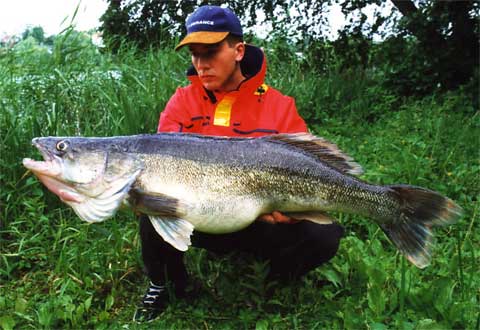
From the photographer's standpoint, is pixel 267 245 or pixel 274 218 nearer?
pixel 274 218

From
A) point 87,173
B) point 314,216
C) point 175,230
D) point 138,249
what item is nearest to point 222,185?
point 175,230

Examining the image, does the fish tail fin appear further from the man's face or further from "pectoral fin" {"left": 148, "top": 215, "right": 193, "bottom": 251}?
the man's face

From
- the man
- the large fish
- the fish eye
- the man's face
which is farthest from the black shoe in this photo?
the man's face

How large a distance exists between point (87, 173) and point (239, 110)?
0.98 metres

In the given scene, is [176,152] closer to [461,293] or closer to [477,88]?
[461,293]

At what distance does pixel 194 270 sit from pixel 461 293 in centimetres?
156

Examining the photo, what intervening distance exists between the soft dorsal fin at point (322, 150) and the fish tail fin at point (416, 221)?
216mm

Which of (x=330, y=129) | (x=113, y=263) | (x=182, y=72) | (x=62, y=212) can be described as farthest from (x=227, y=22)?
(x=330, y=129)

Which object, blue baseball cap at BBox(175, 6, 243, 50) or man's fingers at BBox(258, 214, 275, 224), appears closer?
man's fingers at BBox(258, 214, 275, 224)

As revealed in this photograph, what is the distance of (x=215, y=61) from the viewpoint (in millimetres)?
2666

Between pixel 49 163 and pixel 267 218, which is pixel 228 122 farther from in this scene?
pixel 49 163

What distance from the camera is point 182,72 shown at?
213 inches

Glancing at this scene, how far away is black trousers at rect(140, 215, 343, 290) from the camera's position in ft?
8.73

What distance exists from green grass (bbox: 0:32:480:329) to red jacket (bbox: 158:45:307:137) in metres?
0.82
